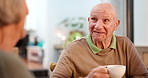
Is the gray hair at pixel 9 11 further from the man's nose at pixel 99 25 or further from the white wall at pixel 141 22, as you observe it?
the white wall at pixel 141 22

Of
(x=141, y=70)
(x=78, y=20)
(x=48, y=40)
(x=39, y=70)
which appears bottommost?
(x=39, y=70)

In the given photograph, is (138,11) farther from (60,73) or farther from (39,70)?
(39,70)

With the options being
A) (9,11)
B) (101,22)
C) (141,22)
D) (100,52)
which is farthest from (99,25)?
(9,11)

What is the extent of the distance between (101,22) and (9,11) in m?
0.79

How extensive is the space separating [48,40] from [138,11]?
3.88 m

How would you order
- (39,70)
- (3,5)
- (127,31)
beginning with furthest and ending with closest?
(39,70)
(127,31)
(3,5)

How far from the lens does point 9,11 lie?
64cm

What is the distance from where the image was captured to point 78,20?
5.48 m

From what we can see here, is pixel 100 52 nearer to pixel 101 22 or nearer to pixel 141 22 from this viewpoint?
pixel 101 22

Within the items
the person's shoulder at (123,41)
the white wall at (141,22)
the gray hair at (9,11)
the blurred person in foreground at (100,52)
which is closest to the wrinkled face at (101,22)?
the blurred person in foreground at (100,52)

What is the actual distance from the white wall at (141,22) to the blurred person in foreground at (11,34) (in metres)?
1.26

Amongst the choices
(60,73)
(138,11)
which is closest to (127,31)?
(138,11)

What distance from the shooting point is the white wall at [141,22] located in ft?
6.13

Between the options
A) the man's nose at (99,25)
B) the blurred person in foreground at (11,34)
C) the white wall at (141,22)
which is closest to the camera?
the blurred person in foreground at (11,34)
